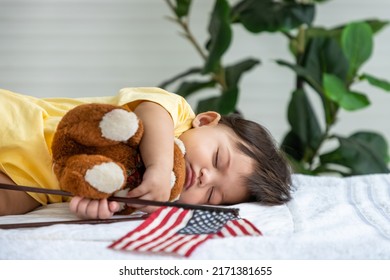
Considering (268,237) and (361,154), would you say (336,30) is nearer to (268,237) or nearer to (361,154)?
(361,154)

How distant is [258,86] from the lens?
3.33m

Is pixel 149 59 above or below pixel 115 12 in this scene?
below

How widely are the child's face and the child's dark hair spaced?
23 millimetres

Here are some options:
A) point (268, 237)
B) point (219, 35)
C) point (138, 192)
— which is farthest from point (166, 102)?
point (219, 35)

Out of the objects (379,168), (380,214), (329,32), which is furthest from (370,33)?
(380,214)

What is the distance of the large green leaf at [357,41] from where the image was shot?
96.3 inches

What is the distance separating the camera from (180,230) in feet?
3.94

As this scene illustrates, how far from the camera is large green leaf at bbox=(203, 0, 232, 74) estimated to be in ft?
7.97

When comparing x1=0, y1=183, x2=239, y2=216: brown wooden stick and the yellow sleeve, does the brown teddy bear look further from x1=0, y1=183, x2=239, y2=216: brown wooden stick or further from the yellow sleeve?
the yellow sleeve

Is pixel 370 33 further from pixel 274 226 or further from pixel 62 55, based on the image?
pixel 62 55

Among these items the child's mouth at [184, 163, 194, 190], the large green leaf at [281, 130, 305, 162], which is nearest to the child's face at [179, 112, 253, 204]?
the child's mouth at [184, 163, 194, 190]

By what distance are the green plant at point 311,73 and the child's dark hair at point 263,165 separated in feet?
2.56

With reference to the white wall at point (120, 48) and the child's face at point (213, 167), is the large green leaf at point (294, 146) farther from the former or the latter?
the child's face at point (213, 167)
